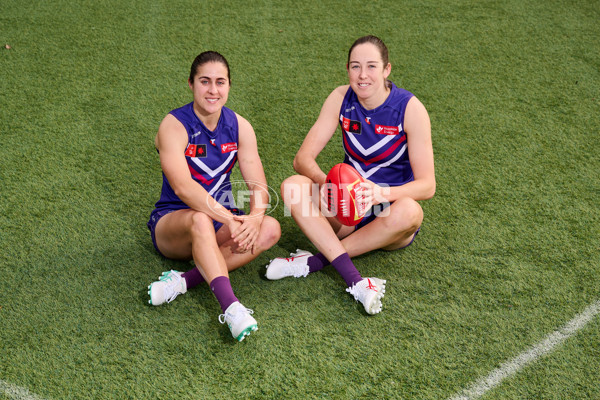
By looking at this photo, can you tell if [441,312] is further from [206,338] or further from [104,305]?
[104,305]

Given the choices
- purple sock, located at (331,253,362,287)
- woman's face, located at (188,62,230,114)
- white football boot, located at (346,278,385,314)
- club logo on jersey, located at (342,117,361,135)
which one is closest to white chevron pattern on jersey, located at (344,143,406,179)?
club logo on jersey, located at (342,117,361,135)

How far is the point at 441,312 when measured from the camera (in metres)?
2.77

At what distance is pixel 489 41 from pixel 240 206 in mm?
2902

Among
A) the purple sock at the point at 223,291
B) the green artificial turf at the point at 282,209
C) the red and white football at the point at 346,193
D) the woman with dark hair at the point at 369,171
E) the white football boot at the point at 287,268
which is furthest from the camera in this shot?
the white football boot at the point at 287,268

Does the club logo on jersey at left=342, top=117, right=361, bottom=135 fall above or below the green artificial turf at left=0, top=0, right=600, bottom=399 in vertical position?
above

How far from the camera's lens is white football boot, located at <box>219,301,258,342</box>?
2527 millimetres

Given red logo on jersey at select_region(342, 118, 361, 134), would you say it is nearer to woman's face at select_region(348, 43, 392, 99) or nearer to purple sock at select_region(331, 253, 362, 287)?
woman's face at select_region(348, 43, 392, 99)

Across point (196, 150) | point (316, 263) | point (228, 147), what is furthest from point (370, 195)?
point (196, 150)

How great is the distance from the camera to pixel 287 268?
2.94 meters

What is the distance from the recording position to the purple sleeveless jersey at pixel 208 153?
9.30ft

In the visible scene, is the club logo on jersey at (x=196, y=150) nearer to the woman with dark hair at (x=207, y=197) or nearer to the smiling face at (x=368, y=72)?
the woman with dark hair at (x=207, y=197)

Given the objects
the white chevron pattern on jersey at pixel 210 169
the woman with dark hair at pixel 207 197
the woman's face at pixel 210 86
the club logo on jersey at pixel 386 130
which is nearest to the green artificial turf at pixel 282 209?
the woman with dark hair at pixel 207 197

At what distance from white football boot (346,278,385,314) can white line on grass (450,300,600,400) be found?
1.74 ft

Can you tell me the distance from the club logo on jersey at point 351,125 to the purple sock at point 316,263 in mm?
620
